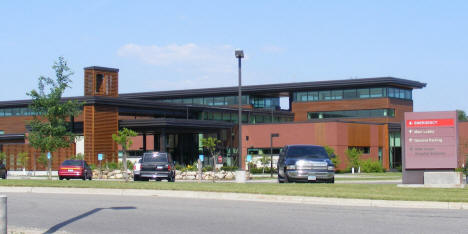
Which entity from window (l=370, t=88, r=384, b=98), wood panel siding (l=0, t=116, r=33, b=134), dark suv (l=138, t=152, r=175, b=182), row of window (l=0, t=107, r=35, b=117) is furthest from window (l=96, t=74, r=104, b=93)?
dark suv (l=138, t=152, r=175, b=182)

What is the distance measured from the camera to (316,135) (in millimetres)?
63219

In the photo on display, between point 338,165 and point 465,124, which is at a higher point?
point 465,124

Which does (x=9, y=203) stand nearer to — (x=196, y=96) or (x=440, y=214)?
(x=440, y=214)

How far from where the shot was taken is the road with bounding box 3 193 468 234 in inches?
512

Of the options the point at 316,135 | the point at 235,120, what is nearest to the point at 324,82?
the point at 235,120

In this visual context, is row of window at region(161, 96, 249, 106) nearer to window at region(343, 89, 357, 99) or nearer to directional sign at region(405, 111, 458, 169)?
window at region(343, 89, 357, 99)

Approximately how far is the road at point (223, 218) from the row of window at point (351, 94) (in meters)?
61.2

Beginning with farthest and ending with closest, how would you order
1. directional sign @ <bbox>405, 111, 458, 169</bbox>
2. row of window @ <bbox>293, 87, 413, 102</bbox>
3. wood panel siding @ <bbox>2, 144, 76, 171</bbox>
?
row of window @ <bbox>293, 87, 413, 102</bbox>
wood panel siding @ <bbox>2, 144, 76, 171</bbox>
directional sign @ <bbox>405, 111, 458, 169</bbox>

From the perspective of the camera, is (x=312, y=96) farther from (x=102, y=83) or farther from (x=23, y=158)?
(x=23, y=158)

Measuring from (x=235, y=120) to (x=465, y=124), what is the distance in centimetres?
2635

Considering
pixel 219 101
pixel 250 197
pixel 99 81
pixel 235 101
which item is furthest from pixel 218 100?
pixel 250 197

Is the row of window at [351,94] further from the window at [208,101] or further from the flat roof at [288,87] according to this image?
the window at [208,101]

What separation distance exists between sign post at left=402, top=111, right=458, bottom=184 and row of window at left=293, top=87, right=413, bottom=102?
5220 cm

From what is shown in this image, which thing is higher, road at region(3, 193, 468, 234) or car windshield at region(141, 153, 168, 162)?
car windshield at region(141, 153, 168, 162)
